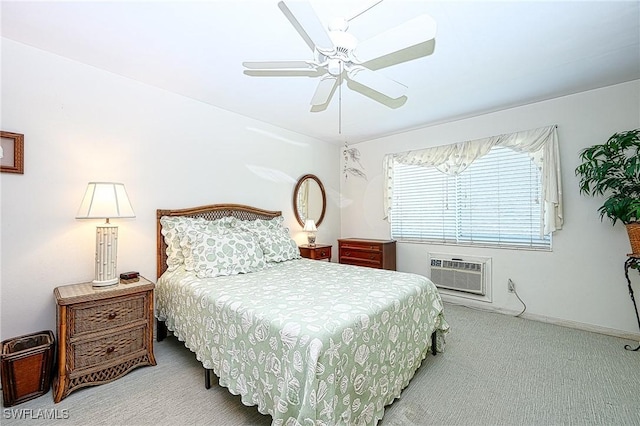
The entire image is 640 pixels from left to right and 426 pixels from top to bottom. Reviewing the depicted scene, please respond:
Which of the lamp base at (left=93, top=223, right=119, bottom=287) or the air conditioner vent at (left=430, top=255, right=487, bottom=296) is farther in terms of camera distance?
the air conditioner vent at (left=430, top=255, right=487, bottom=296)

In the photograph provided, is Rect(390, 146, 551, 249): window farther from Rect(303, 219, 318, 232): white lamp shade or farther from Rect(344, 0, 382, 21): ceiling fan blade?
Rect(344, 0, 382, 21): ceiling fan blade

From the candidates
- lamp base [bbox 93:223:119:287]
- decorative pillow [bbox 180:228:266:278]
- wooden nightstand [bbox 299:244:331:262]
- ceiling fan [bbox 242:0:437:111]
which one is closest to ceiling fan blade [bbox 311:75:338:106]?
ceiling fan [bbox 242:0:437:111]

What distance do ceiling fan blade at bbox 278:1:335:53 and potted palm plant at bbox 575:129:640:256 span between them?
8.96ft

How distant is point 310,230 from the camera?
4.06 metres

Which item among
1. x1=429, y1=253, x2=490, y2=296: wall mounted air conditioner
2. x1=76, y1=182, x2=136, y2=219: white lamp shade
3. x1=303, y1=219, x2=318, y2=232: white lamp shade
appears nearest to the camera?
x1=76, y1=182, x2=136, y2=219: white lamp shade

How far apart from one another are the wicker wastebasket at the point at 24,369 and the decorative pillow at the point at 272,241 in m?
1.72

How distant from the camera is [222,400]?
182 cm

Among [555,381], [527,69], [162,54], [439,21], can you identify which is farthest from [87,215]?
[527,69]

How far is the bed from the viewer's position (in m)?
1.30

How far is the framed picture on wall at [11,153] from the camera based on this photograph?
6.49ft

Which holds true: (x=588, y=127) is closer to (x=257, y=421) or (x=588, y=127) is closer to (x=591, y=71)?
(x=591, y=71)

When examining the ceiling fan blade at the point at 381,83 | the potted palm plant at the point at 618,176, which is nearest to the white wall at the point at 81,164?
the ceiling fan blade at the point at 381,83

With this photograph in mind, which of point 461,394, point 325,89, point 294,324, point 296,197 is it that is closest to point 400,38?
point 325,89

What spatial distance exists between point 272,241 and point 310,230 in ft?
3.52
